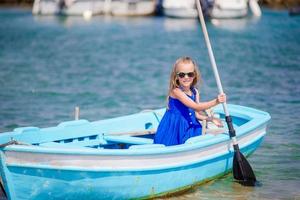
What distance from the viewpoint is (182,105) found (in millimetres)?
9906

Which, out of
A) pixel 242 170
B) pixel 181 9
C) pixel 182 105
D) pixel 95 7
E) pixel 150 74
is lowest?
pixel 95 7

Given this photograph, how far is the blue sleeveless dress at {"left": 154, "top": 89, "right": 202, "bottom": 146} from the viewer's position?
32.2ft

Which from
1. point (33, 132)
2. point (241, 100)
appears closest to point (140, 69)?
point (241, 100)

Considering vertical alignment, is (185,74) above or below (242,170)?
above

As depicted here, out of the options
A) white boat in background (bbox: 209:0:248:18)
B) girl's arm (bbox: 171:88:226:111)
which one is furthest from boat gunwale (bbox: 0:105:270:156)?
white boat in background (bbox: 209:0:248:18)

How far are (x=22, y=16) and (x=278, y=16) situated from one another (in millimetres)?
15348

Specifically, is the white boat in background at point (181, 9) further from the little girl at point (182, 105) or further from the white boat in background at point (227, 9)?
the little girl at point (182, 105)

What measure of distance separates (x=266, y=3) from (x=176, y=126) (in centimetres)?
4977

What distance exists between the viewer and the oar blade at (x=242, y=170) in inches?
391

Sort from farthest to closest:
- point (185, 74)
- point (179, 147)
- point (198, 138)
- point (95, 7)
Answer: point (95, 7) → point (185, 74) → point (198, 138) → point (179, 147)

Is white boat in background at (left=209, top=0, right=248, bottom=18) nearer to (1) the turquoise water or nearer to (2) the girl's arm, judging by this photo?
(1) the turquoise water

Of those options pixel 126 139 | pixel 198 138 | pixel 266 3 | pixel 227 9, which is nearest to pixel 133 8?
pixel 227 9

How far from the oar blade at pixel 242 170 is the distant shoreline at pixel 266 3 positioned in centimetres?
4439

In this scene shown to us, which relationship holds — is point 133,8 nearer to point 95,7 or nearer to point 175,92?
point 95,7
